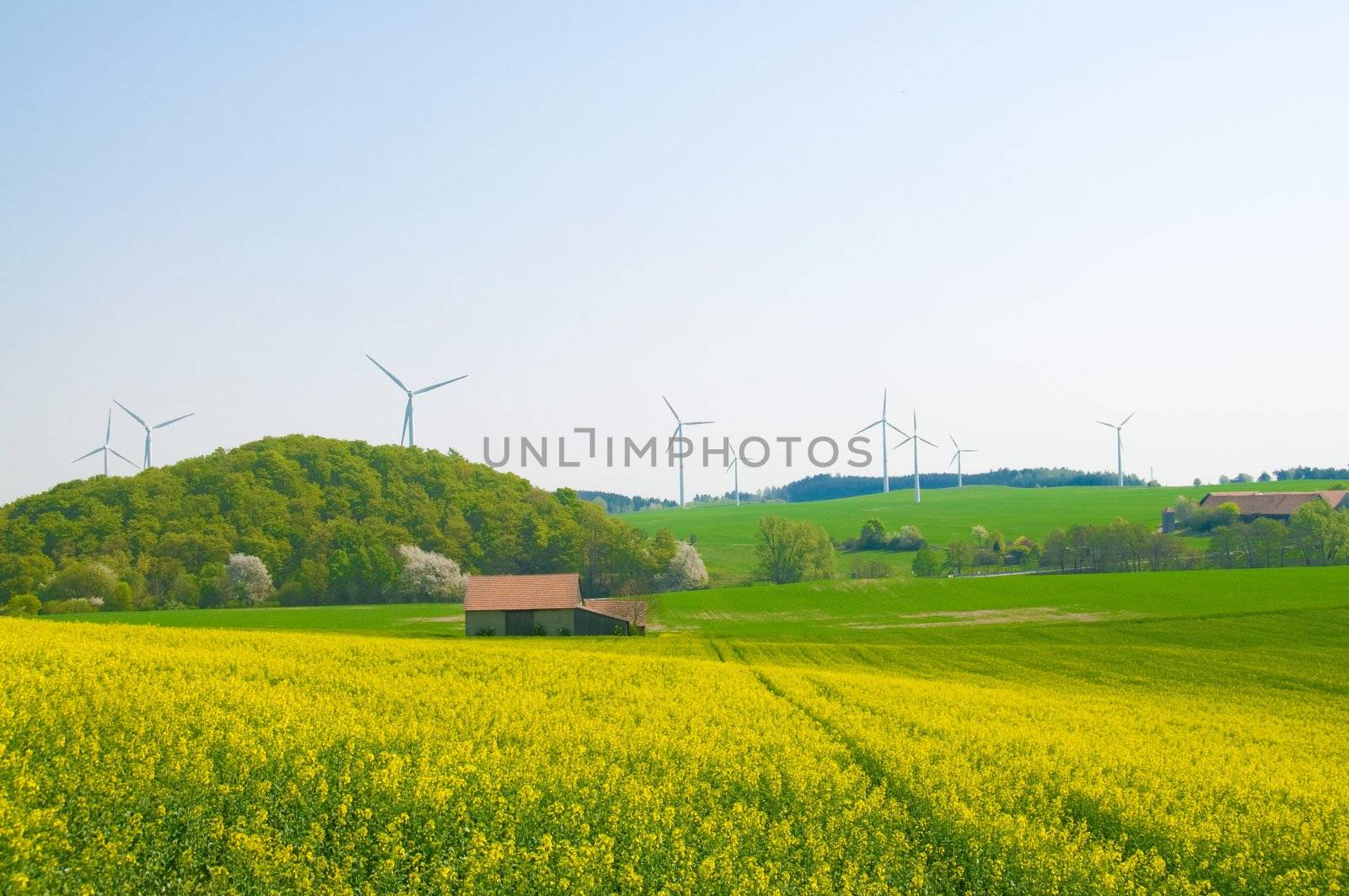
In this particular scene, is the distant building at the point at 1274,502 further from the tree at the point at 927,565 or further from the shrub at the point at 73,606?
the shrub at the point at 73,606

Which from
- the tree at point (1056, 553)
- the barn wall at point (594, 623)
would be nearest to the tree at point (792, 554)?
the tree at point (1056, 553)

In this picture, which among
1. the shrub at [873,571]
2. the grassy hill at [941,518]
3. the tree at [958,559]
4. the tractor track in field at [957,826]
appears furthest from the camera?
the grassy hill at [941,518]

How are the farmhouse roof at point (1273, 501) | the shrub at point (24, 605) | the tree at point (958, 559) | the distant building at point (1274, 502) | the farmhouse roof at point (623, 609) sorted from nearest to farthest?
the farmhouse roof at point (623, 609)
the shrub at point (24, 605)
the tree at point (958, 559)
the distant building at point (1274, 502)
the farmhouse roof at point (1273, 501)

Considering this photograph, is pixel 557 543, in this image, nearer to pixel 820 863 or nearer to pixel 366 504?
pixel 366 504

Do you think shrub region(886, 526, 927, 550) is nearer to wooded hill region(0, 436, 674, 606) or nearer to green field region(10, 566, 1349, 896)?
wooded hill region(0, 436, 674, 606)

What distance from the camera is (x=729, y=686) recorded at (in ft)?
102

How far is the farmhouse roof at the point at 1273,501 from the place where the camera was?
127 metres

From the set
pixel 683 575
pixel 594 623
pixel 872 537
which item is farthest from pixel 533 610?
pixel 872 537

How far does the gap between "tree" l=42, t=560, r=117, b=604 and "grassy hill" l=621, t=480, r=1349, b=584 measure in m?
64.1

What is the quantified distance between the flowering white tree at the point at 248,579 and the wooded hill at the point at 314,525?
220 cm

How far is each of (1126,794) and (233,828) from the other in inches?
551

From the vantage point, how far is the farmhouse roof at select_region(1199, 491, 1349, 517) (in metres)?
127

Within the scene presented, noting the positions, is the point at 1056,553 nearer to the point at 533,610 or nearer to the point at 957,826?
the point at 533,610

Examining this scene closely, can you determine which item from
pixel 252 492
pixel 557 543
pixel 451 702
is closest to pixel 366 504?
pixel 252 492
